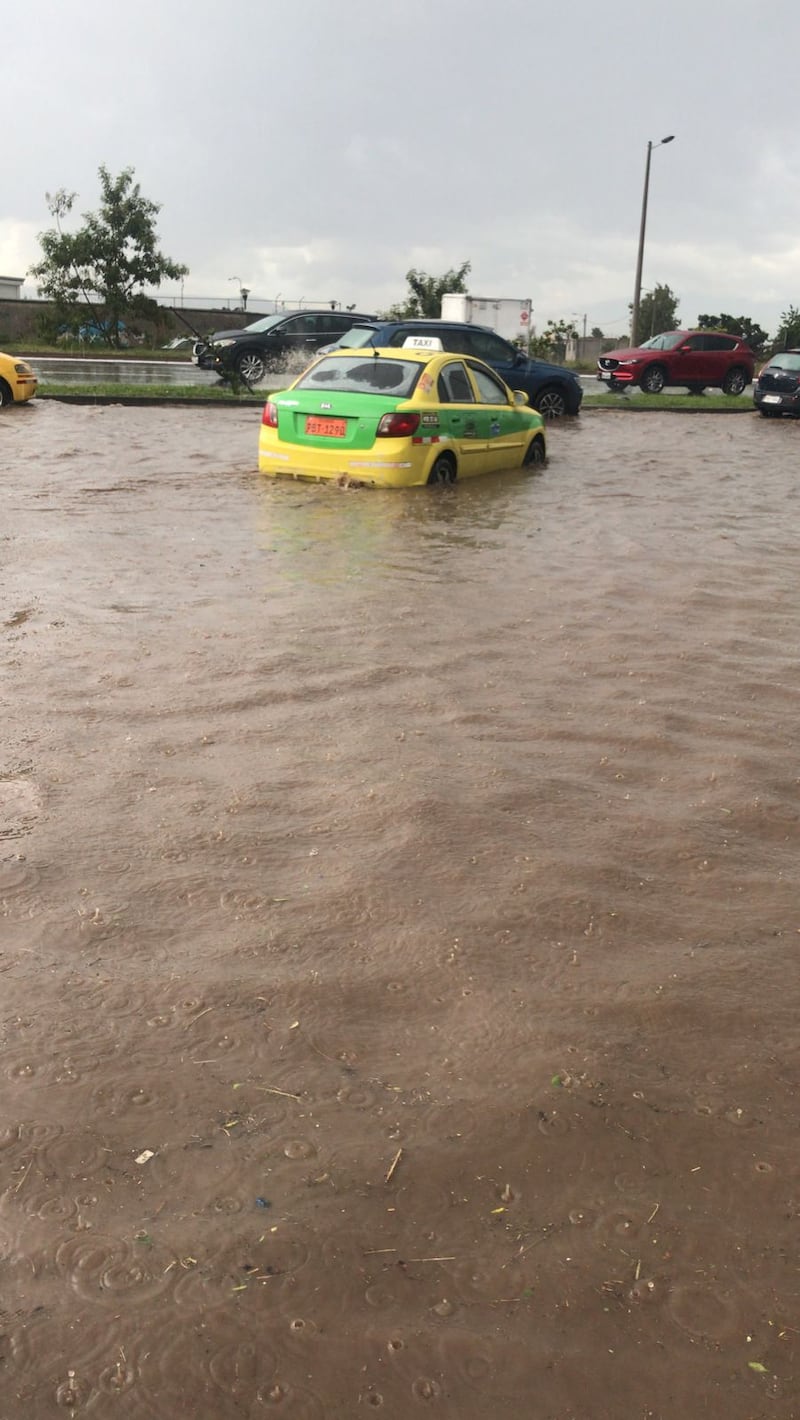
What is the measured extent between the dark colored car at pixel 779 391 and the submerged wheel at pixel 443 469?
673 inches

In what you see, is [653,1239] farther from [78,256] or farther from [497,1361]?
[78,256]

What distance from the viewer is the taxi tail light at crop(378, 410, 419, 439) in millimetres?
11898

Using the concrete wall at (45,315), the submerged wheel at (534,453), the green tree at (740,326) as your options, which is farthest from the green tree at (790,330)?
the submerged wheel at (534,453)

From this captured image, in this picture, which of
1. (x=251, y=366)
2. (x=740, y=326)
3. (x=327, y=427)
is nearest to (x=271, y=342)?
(x=251, y=366)

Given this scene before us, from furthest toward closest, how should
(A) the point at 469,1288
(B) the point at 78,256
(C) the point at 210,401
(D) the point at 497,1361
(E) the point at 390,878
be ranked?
(B) the point at 78,256 < (C) the point at 210,401 < (E) the point at 390,878 < (A) the point at 469,1288 < (D) the point at 497,1361

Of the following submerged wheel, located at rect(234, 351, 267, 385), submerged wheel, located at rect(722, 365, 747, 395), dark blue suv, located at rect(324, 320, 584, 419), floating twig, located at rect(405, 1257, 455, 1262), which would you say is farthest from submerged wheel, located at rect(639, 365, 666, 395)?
floating twig, located at rect(405, 1257, 455, 1262)

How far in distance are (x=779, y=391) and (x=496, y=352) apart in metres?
8.85

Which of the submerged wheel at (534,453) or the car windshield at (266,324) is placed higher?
the car windshield at (266,324)

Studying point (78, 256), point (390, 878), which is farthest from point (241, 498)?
point (78, 256)

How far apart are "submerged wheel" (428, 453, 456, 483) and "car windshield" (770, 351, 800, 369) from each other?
716 inches

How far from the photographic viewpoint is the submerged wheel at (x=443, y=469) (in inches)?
492

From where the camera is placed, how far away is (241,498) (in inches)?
477

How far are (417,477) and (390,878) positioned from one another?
8591mm

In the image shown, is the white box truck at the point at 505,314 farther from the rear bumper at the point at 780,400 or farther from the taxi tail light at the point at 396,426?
the taxi tail light at the point at 396,426
